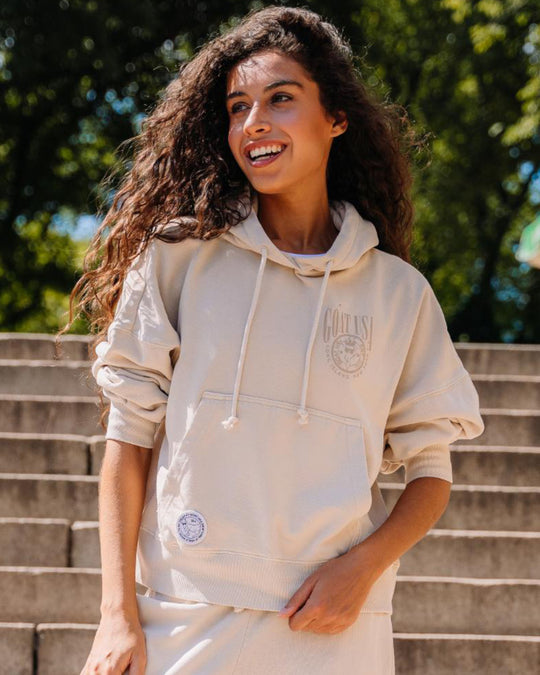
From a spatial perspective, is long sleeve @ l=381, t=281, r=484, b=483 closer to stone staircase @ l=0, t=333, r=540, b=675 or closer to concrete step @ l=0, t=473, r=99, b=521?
stone staircase @ l=0, t=333, r=540, b=675

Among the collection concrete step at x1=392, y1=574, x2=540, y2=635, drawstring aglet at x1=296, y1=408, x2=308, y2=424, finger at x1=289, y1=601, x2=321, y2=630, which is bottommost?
concrete step at x1=392, y1=574, x2=540, y2=635

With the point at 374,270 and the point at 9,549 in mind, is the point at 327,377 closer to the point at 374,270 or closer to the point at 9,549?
the point at 374,270

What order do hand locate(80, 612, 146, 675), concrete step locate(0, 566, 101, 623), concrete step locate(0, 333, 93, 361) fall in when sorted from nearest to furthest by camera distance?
hand locate(80, 612, 146, 675) → concrete step locate(0, 566, 101, 623) → concrete step locate(0, 333, 93, 361)

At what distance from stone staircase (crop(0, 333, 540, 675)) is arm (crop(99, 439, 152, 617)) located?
1.79 metres

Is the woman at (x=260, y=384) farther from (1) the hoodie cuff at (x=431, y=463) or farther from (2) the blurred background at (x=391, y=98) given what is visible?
(2) the blurred background at (x=391, y=98)

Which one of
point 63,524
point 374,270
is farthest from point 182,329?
point 63,524

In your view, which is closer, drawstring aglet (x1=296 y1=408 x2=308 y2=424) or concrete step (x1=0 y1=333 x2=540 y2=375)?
drawstring aglet (x1=296 y1=408 x2=308 y2=424)

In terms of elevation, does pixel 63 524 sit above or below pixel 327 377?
below

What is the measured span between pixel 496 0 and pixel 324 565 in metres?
13.1

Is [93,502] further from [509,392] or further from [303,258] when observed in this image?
[303,258]

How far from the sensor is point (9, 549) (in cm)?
435

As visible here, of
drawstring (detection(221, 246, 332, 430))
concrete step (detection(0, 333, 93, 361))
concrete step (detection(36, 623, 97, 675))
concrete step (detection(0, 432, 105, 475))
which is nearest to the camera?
drawstring (detection(221, 246, 332, 430))

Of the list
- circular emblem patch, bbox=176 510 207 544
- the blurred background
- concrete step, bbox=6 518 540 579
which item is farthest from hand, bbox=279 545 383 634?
the blurred background

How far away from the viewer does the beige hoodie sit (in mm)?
1757
